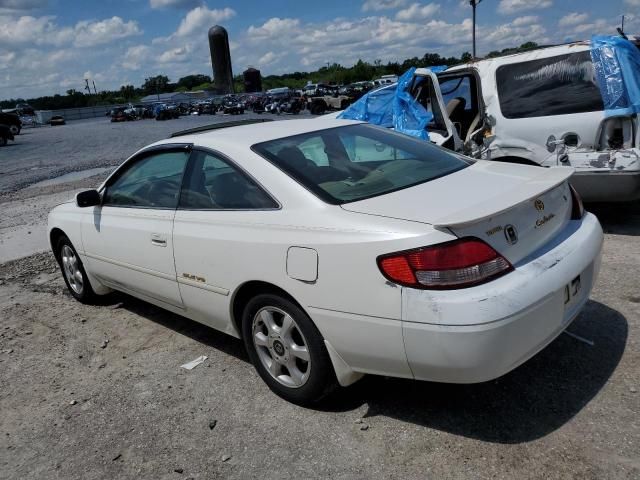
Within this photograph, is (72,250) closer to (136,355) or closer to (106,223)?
(106,223)

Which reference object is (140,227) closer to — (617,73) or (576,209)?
(576,209)

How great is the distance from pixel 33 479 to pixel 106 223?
202 cm

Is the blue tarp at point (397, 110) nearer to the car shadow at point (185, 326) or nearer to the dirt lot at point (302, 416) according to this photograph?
the dirt lot at point (302, 416)

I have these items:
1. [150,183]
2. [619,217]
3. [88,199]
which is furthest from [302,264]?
[619,217]

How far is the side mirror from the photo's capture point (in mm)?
4355

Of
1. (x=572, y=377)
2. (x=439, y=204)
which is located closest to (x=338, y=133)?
(x=439, y=204)

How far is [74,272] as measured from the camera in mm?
5078

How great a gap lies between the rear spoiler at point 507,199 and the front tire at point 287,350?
900 mm

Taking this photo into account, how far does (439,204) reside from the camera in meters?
2.68

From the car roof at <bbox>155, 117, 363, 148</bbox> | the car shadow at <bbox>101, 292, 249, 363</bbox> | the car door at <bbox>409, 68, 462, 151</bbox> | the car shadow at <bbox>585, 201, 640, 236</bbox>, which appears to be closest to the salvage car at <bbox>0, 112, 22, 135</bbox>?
the car door at <bbox>409, 68, 462, 151</bbox>

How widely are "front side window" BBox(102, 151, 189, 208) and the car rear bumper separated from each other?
1970mm

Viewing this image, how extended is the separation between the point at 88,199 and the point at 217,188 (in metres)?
1.51

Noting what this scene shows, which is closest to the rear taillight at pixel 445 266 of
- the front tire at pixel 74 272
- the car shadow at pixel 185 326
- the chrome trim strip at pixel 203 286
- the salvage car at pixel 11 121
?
the chrome trim strip at pixel 203 286

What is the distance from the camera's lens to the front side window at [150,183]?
376cm
